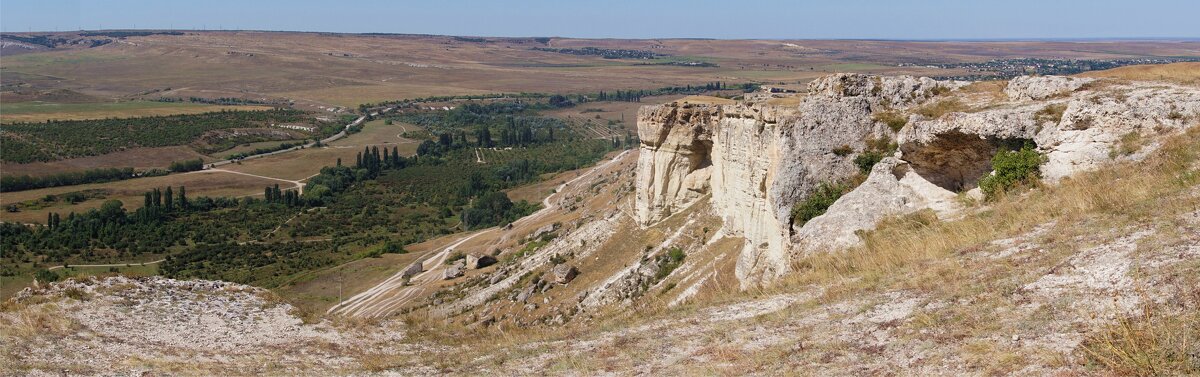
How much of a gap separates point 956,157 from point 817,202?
334cm

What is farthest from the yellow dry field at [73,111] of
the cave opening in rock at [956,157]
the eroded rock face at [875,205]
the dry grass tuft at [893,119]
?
the cave opening in rock at [956,157]

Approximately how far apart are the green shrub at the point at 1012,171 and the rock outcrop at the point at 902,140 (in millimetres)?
235

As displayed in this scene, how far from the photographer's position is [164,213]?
89938 mm

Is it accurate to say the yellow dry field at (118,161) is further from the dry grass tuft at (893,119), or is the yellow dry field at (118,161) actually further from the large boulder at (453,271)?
the dry grass tuft at (893,119)

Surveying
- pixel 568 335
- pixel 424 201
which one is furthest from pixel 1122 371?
pixel 424 201

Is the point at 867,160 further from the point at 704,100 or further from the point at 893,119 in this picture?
the point at 704,100

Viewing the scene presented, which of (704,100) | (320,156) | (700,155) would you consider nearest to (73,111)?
(320,156)

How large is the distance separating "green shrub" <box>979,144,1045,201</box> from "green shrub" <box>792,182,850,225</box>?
3904mm

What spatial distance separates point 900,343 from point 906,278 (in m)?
2.61

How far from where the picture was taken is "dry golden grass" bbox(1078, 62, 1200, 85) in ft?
58.9

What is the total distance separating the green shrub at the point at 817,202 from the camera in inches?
774

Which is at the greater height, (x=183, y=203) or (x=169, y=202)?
(x=169, y=202)

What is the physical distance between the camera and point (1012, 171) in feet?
51.6

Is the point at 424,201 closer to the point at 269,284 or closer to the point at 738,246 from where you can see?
the point at 269,284
